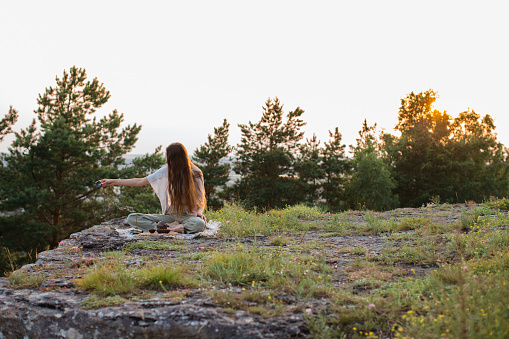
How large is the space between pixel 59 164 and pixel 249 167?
17026 millimetres

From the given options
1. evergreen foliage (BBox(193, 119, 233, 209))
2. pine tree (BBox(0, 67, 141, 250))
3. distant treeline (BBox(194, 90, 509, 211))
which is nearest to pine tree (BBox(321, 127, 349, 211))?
distant treeline (BBox(194, 90, 509, 211))

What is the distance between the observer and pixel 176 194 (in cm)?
584

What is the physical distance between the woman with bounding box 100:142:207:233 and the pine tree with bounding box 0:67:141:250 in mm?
14957

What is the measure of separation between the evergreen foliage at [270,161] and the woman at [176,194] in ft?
74.2

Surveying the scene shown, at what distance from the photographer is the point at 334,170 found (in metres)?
34.7

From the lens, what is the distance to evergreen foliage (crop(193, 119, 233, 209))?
31.0 meters

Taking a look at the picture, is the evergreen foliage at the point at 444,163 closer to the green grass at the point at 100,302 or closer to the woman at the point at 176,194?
the woman at the point at 176,194

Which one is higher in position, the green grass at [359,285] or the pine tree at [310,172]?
the pine tree at [310,172]

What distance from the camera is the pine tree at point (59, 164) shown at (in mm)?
19578

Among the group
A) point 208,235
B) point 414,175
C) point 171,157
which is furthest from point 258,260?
point 414,175

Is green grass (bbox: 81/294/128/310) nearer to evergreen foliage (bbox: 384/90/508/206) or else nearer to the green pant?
the green pant

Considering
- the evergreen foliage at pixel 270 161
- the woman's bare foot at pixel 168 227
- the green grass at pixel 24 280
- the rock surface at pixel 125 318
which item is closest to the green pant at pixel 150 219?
the woman's bare foot at pixel 168 227

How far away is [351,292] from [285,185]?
2785 centimetres

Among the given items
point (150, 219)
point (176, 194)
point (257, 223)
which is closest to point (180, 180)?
point (176, 194)
